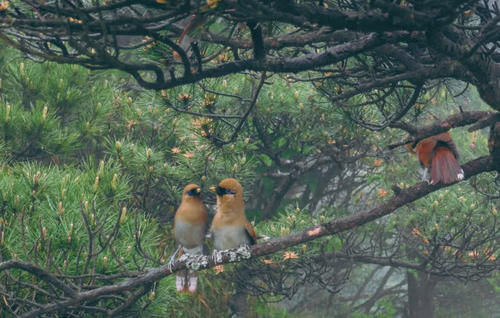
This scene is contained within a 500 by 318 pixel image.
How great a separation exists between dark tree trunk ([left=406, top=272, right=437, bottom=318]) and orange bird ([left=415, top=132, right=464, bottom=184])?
3.88m

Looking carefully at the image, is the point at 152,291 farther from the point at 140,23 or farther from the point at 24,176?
the point at 140,23

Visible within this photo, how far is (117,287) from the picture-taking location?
8.97ft

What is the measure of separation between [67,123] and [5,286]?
91.5 inches

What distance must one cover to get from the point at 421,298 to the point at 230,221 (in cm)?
421

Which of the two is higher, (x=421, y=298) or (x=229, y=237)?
(x=421, y=298)

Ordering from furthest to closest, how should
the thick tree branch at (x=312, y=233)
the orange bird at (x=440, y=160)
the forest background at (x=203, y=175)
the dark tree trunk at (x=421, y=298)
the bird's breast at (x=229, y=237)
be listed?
the dark tree trunk at (x=421, y=298)
the bird's breast at (x=229, y=237)
the forest background at (x=203, y=175)
the orange bird at (x=440, y=160)
the thick tree branch at (x=312, y=233)

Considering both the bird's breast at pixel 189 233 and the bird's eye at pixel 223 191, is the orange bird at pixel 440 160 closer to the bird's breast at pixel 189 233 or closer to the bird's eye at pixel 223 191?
the bird's eye at pixel 223 191

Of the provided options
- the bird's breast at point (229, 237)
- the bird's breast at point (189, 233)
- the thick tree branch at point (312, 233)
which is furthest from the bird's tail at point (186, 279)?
Result: the thick tree branch at point (312, 233)

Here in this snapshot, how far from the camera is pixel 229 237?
335 centimetres

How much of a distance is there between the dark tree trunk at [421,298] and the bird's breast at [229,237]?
3983mm

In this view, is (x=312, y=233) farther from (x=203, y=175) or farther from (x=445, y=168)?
(x=203, y=175)

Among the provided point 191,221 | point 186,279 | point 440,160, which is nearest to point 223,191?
point 191,221

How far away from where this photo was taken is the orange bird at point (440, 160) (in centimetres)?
280

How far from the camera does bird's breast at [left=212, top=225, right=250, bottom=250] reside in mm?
3322
